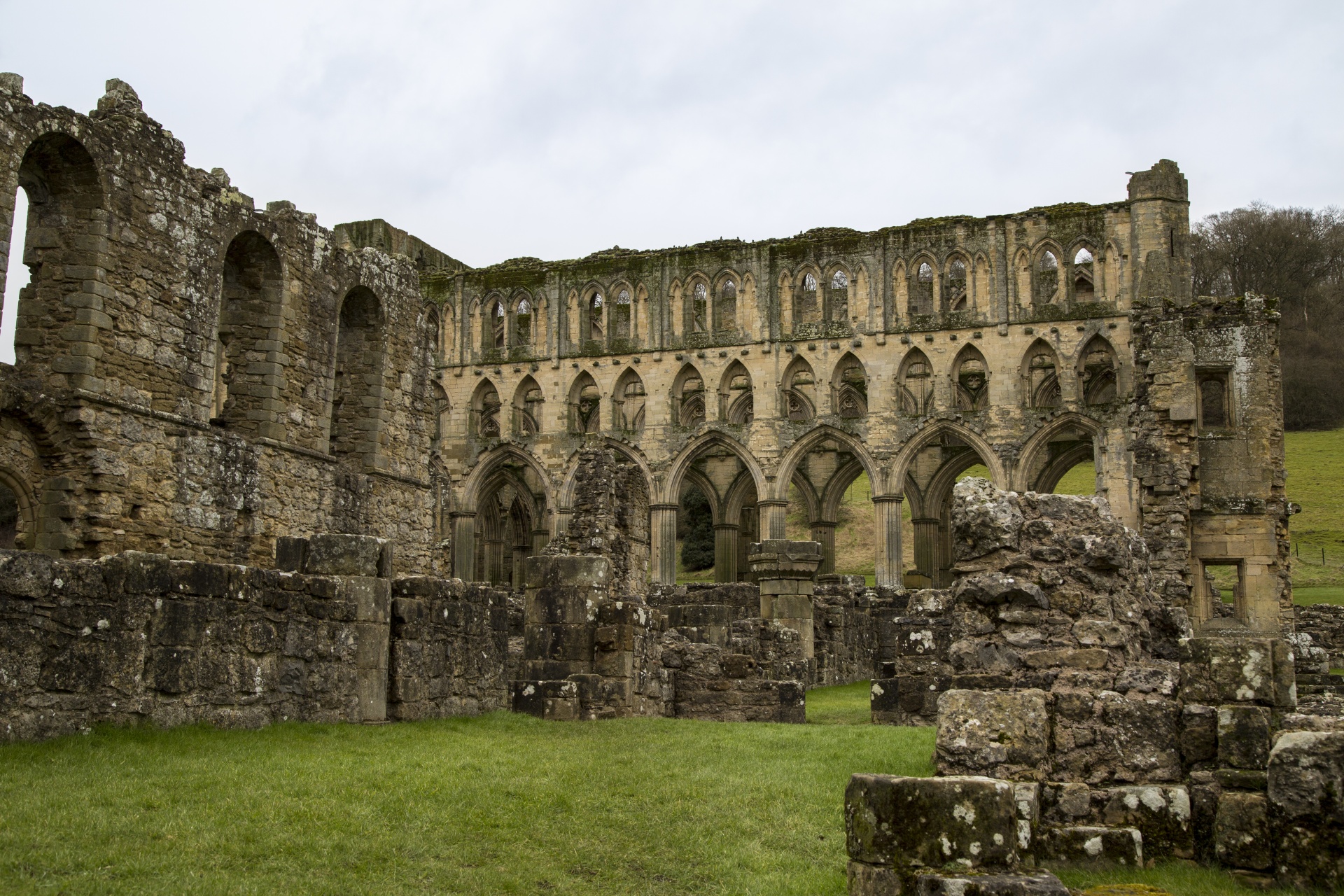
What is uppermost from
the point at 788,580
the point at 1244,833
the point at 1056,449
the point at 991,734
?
the point at 1056,449

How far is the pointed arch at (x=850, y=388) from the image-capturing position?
123ft

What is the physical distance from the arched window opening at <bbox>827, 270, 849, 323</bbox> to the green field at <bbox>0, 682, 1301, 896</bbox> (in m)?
28.8

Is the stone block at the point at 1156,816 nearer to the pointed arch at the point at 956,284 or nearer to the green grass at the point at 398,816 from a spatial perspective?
the green grass at the point at 398,816

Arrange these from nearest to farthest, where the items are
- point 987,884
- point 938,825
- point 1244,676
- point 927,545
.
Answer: point 987,884 → point 938,825 → point 1244,676 → point 927,545

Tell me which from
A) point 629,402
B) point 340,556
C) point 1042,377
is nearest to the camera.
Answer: point 340,556

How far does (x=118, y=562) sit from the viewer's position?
761cm

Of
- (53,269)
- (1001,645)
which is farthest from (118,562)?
(53,269)

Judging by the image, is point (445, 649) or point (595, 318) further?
point (595, 318)

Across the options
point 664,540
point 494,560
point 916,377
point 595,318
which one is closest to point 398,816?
point 664,540

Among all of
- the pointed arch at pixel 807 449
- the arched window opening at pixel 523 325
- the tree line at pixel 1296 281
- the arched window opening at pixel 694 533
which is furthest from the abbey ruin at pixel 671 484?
the tree line at pixel 1296 281

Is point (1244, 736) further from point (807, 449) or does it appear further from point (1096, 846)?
point (807, 449)

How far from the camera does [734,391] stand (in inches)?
1531

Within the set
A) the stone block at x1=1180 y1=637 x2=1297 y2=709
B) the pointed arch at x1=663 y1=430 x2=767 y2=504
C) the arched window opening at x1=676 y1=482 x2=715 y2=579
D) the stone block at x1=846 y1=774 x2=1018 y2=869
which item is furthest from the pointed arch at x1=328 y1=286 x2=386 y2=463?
the arched window opening at x1=676 y1=482 x2=715 y2=579

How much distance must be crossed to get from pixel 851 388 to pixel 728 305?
4508mm
